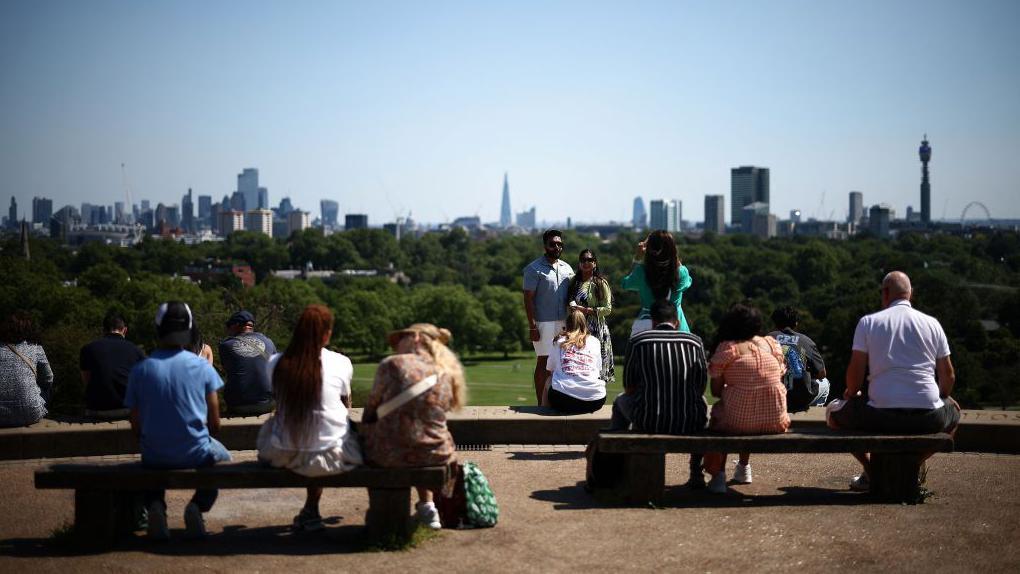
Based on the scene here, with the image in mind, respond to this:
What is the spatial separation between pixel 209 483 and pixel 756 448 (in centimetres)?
395

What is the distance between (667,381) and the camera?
28.1 feet

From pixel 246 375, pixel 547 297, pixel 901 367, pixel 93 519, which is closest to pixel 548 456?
pixel 547 297

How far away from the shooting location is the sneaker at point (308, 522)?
7.94 metres

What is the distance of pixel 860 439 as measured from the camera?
8.48 metres

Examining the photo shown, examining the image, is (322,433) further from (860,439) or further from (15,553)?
(860,439)

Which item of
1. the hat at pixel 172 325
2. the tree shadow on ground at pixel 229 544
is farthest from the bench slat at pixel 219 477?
the hat at pixel 172 325

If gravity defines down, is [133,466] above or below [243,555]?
above

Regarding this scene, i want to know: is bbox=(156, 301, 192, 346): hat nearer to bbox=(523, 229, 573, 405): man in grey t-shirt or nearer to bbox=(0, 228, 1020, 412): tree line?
bbox=(523, 229, 573, 405): man in grey t-shirt

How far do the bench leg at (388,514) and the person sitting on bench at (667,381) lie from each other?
2043 millimetres

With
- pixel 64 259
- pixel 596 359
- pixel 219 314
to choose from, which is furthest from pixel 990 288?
pixel 64 259

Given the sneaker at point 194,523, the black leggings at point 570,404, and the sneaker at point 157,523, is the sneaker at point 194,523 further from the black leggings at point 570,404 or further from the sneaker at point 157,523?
the black leggings at point 570,404

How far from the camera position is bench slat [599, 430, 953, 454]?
8391 millimetres

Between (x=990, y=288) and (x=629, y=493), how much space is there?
4513 inches

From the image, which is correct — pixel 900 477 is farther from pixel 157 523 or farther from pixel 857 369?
pixel 157 523
